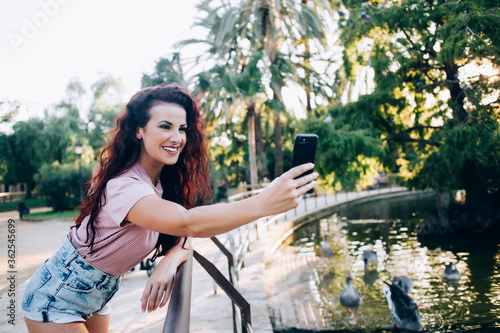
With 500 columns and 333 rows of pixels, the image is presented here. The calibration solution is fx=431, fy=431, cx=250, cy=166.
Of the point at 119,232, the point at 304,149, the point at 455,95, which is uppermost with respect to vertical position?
the point at 455,95

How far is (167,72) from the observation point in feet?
67.1

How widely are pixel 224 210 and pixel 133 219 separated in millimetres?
313

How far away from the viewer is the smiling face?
1.68 metres

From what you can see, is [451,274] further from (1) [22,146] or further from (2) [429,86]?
(1) [22,146]

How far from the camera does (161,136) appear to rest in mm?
1675

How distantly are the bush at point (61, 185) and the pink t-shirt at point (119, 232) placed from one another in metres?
21.7

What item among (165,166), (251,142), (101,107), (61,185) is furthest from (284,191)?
(101,107)

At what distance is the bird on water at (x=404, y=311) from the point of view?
20.3 feet

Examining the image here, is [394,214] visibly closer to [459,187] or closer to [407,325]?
[459,187]

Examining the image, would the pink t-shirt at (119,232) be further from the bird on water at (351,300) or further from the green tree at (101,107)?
the green tree at (101,107)

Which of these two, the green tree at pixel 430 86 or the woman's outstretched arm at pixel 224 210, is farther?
the green tree at pixel 430 86

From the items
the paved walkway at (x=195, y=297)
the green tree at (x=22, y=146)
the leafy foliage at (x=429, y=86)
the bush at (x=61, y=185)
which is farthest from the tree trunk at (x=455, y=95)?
the green tree at (x=22, y=146)

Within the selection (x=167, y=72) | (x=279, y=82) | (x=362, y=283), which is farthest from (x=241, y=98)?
(x=362, y=283)

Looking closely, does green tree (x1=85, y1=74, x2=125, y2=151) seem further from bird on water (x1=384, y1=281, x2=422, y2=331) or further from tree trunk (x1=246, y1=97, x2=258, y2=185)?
bird on water (x1=384, y1=281, x2=422, y2=331)
